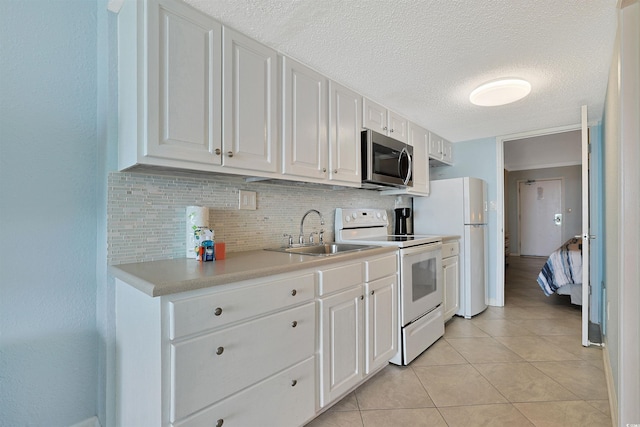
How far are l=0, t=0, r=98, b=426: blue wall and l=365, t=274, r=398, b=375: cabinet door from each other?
1.48 metres

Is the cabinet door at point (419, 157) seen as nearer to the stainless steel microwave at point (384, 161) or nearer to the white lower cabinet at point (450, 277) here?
the stainless steel microwave at point (384, 161)

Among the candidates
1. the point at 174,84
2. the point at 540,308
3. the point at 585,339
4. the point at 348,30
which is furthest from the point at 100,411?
the point at 540,308

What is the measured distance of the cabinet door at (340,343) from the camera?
5.26 ft

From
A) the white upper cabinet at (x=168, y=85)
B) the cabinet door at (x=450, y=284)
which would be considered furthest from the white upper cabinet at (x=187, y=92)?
the cabinet door at (x=450, y=284)

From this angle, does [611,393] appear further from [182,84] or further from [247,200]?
Result: [182,84]

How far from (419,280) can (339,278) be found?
104 centimetres

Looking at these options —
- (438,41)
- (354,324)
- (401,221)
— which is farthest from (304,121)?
Result: (401,221)

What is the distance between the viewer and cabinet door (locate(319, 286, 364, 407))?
1.60 metres

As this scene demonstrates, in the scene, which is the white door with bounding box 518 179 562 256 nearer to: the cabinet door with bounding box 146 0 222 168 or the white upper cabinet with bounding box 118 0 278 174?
the white upper cabinet with bounding box 118 0 278 174

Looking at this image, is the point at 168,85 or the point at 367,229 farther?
the point at 367,229

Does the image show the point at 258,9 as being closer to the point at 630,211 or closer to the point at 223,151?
the point at 223,151

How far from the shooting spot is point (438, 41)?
168 centimetres

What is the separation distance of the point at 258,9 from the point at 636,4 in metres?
1.57

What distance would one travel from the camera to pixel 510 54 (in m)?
1.82
